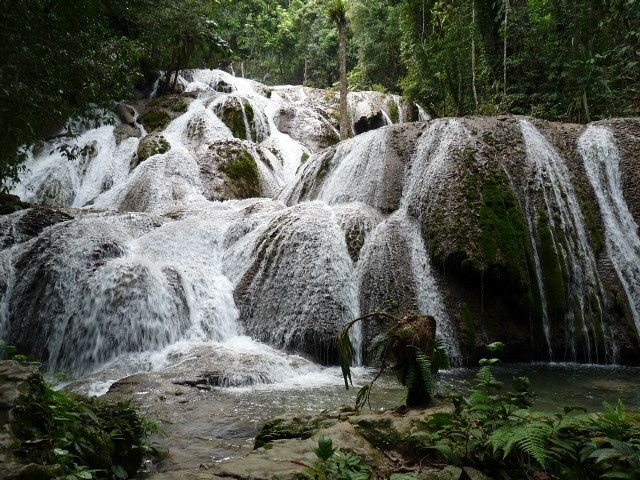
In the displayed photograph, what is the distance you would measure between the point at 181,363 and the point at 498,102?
40.6 feet

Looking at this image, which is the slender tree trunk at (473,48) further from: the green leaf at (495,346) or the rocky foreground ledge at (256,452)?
the rocky foreground ledge at (256,452)

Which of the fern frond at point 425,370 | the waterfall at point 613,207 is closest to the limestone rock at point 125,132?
the waterfall at point 613,207

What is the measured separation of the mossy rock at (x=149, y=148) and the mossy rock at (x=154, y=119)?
2.04 meters

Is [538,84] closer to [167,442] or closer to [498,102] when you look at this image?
[498,102]

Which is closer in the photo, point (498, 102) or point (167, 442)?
point (167, 442)

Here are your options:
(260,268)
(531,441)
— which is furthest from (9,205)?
(531,441)

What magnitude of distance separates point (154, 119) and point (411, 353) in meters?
17.5

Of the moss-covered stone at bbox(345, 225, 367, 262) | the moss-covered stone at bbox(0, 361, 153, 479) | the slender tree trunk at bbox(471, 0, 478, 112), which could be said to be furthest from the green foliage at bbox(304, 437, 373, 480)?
the slender tree trunk at bbox(471, 0, 478, 112)

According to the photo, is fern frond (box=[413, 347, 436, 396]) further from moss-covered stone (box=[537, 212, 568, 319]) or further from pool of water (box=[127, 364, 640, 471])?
moss-covered stone (box=[537, 212, 568, 319])

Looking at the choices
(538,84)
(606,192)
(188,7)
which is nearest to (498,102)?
(538,84)

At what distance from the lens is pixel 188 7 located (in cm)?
1358

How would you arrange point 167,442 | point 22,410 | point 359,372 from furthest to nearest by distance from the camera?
point 359,372 → point 167,442 → point 22,410

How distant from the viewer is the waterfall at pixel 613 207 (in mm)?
7562

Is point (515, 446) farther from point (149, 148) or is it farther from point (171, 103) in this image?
point (171, 103)
